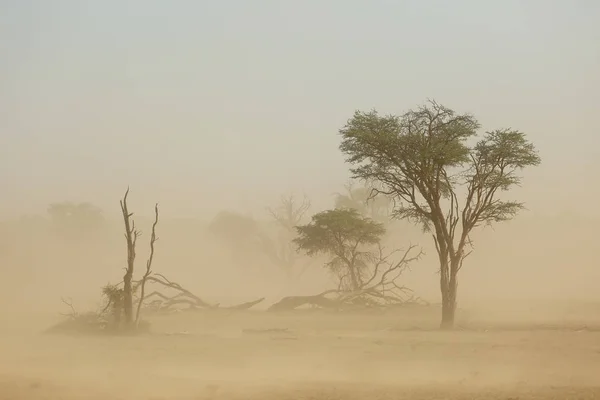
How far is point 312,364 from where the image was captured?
13.2m

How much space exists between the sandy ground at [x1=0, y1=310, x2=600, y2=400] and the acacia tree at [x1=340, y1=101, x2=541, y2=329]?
11.2 ft

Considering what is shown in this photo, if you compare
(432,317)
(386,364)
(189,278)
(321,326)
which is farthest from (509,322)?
(189,278)

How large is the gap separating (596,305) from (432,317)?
9760mm

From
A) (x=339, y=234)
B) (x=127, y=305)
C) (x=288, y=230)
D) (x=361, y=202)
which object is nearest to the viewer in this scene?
(x=127, y=305)

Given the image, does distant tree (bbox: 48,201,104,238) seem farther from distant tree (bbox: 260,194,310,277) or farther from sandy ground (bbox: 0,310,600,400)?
sandy ground (bbox: 0,310,600,400)

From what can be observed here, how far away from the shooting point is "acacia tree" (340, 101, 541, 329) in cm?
2084

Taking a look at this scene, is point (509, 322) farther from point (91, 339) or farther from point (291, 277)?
point (291, 277)

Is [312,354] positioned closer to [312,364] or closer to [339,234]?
[312,364]

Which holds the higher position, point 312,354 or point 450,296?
point 450,296

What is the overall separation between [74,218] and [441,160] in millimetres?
57755

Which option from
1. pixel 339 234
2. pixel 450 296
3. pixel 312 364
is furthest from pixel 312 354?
pixel 339 234

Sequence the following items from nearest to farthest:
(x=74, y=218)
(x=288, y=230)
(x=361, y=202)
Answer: (x=361, y=202) < (x=288, y=230) < (x=74, y=218)

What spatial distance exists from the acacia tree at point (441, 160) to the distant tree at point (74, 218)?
177 feet

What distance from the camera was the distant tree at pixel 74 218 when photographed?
2680 inches
